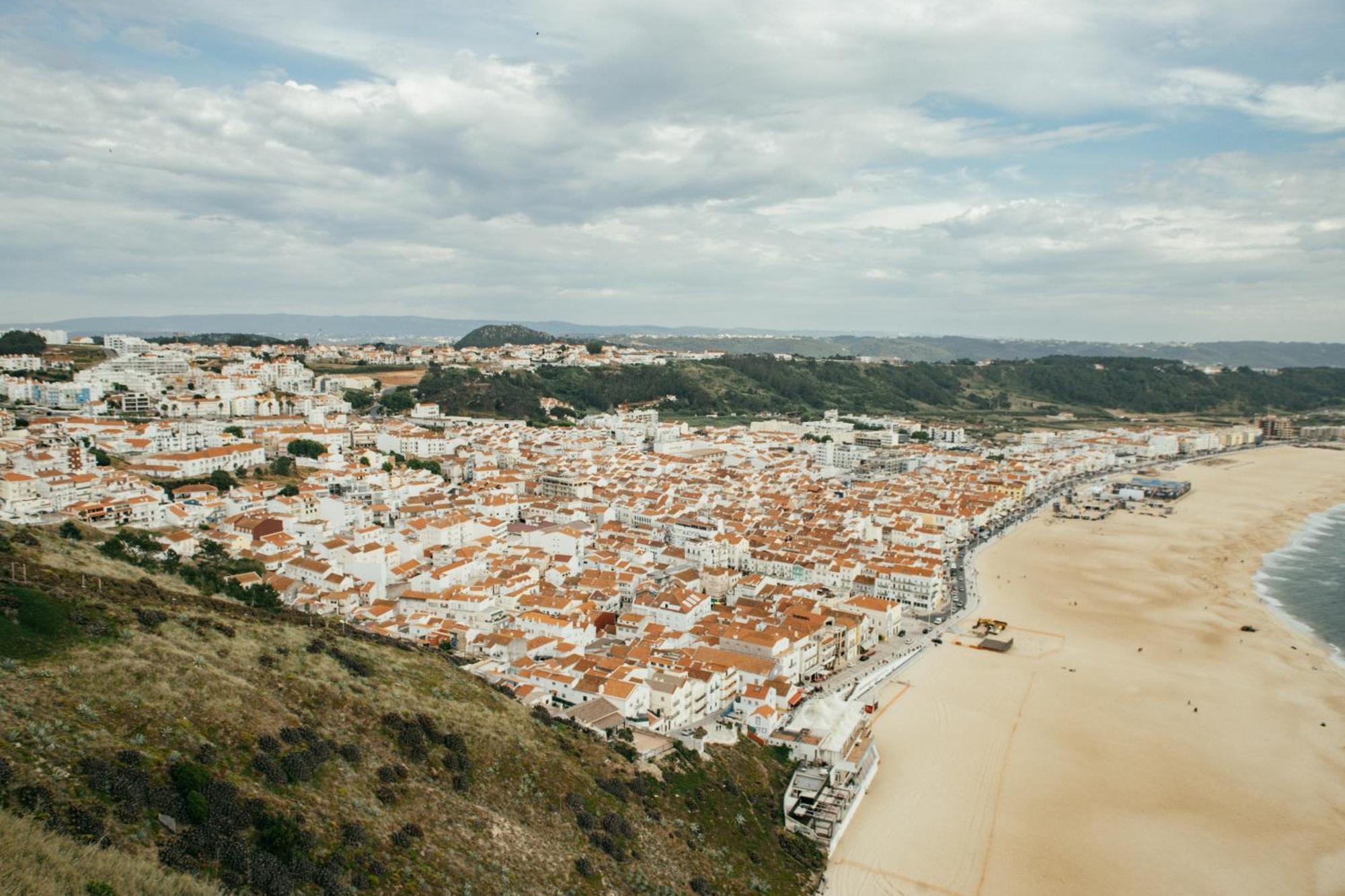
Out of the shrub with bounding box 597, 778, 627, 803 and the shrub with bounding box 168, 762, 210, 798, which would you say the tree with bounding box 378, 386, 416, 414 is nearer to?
the shrub with bounding box 597, 778, 627, 803

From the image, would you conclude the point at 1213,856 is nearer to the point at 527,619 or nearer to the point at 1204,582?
the point at 527,619

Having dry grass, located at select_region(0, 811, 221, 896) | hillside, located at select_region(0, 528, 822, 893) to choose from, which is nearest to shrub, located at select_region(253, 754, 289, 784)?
hillside, located at select_region(0, 528, 822, 893)

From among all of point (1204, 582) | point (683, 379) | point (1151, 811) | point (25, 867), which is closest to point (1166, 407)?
point (683, 379)

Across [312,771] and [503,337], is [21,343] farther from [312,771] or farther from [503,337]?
[503,337]

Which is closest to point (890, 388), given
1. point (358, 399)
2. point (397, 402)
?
point (397, 402)

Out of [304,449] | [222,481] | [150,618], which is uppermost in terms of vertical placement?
[150,618]
